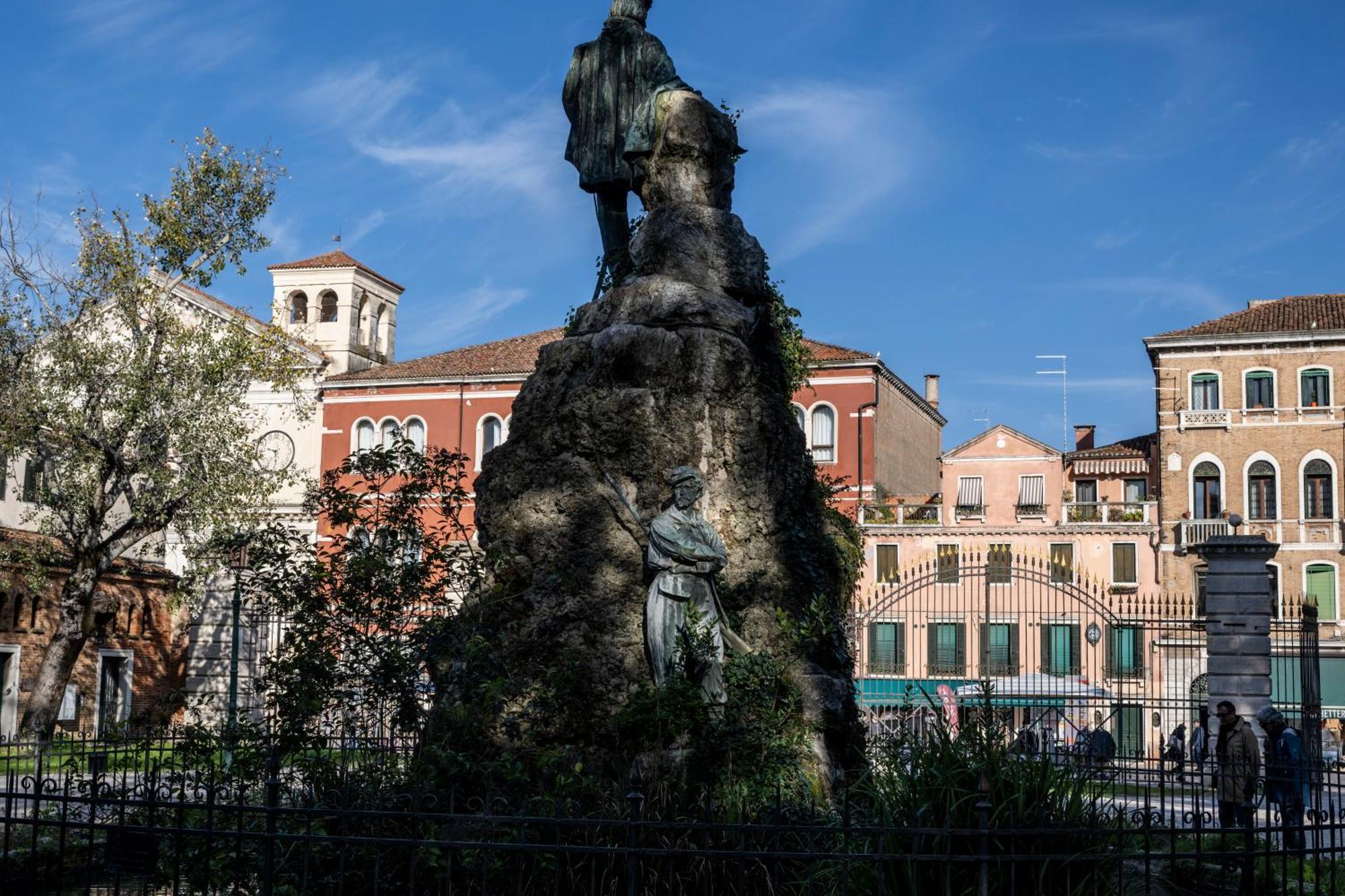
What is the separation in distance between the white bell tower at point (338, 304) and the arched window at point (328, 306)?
0.03 metres

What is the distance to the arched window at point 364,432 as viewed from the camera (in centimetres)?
Result: 5022

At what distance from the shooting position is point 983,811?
5.78 metres

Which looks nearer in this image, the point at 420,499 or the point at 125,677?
the point at 420,499

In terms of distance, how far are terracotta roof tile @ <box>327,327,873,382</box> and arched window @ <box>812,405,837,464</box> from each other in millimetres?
1863

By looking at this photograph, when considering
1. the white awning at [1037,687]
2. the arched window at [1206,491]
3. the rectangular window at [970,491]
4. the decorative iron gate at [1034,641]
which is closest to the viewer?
the white awning at [1037,687]

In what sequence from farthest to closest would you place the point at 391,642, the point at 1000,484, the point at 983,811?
1. the point at 1000,484
2. the point at 391,642
3. the point at 983,811

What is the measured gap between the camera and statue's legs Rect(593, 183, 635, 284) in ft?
38.0

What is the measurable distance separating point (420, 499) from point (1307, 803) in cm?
1497

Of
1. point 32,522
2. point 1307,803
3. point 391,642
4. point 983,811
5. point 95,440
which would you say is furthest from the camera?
point 32,522

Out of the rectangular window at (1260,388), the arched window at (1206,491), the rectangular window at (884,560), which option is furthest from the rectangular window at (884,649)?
the rectangular window at (1260,388)

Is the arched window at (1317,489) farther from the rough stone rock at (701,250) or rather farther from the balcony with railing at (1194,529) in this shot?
the rough stone rock at (701,250)

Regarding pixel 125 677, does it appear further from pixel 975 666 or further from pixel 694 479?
pixel 694 479

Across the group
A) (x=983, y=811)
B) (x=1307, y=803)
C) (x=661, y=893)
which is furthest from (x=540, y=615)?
(x=1307, y=803)

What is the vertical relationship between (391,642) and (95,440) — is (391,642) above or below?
below
